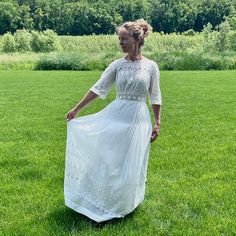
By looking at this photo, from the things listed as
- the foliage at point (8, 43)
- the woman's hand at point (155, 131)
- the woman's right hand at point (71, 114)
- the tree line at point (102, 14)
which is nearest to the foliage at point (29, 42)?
the foliage at point (8, 43)

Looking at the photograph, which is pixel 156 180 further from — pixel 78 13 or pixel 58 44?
pixel 78 13

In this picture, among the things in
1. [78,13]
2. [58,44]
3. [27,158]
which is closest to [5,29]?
[78,13]

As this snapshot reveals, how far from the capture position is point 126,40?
4.86 meters

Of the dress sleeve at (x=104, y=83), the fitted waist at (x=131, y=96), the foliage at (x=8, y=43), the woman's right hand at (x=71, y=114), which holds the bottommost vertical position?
the foliage at (x=8, y=43)

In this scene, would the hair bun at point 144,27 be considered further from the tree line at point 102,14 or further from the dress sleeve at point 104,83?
the tree line at point 102,14

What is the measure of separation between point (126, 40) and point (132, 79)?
443 millimetres

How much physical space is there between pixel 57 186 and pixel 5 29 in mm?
105101

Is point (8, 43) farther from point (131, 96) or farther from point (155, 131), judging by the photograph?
point (131, 96)

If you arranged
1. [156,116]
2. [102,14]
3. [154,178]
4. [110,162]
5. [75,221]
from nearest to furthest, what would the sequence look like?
[110,162] < [75,221] < [156,116] < [154,178] < [102,14]

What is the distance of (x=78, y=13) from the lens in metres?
114

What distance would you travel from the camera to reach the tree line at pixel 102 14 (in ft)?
360

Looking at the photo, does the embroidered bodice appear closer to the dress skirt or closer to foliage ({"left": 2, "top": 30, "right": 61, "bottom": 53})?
the dress skirt

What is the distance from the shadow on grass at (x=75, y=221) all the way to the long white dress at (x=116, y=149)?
0.11 metres

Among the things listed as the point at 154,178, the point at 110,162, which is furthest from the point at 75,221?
the point at 154,178
